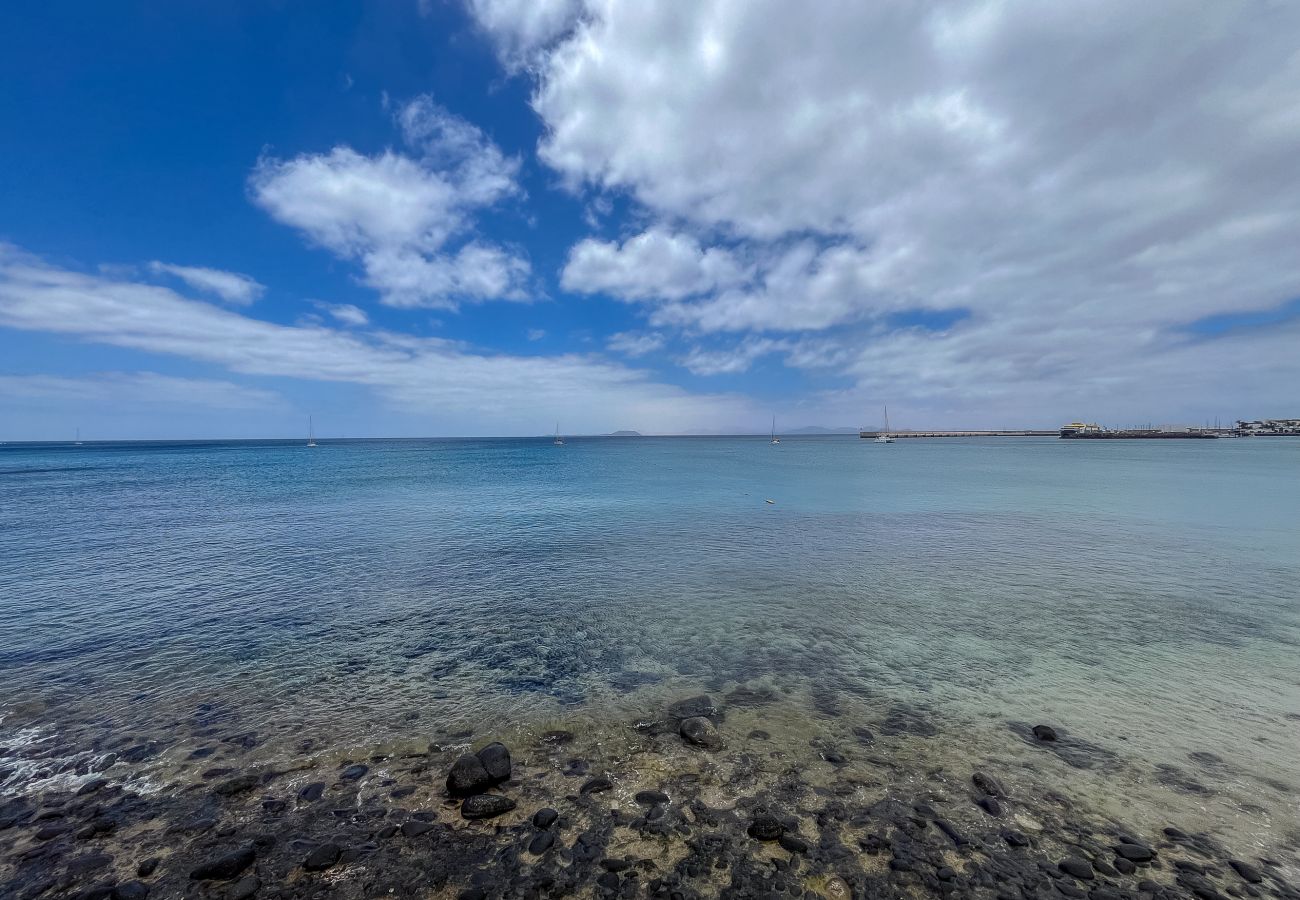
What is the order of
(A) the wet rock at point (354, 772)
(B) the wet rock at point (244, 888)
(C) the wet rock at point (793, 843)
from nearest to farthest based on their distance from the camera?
(B) the wet rock at point (244, 888) → (C) the wet rock at point (793, 843) → (A) the wet rock at point (354, 772)

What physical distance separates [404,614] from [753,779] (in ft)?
33.3

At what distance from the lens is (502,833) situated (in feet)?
18.1

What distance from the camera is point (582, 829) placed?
18.4ft

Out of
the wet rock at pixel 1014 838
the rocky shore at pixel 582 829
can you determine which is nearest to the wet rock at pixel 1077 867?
the rocky shore at pixel 582 829

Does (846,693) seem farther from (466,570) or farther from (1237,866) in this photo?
(466,570)

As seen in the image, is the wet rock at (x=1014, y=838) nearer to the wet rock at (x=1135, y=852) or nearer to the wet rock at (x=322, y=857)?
the wet rock at (x=1135, y=852)

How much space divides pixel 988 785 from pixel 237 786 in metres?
9.40

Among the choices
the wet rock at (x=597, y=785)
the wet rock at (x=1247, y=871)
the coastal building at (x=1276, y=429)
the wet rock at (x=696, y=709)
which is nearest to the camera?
the wet rock at (x=1247, y=871)

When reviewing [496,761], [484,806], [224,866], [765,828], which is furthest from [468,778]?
[765,828]

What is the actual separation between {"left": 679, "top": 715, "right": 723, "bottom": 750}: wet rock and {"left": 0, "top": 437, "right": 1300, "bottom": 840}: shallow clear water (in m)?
1.02

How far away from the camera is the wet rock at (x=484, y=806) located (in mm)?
5742

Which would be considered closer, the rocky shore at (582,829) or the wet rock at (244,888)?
the wet rock at (244,888)

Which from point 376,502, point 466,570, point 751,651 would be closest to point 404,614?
point 466,570

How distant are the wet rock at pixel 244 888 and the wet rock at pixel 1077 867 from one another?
25.9ft
